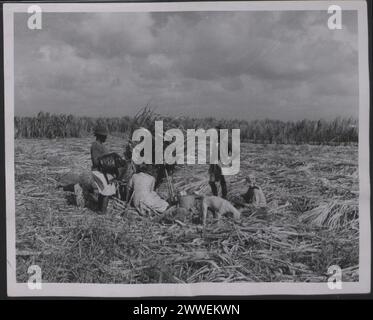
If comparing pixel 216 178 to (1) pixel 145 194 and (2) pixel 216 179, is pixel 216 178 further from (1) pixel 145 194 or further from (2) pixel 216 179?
(1) pixel 145 194

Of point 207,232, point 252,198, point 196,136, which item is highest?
point 196,136

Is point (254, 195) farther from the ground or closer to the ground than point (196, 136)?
closer to the ground

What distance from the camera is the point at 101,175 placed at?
205 cm

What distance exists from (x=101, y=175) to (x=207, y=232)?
0.47 metres

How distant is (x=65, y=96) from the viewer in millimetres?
2043

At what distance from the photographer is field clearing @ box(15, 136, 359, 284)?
2043 millimetres

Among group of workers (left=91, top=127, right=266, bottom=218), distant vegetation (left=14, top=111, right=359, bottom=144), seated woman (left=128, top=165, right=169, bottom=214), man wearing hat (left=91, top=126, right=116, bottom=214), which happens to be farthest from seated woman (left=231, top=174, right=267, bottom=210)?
man wearing hat (left=91, top=126, right=116, bottom=214)

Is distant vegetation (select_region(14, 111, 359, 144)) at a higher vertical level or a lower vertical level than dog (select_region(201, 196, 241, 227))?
higher

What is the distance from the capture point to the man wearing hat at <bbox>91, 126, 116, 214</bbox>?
2.04 meters

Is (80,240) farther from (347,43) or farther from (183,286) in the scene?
(347,43)

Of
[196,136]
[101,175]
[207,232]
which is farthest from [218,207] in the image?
[101,175]

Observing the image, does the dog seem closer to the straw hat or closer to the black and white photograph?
the black and white photograph

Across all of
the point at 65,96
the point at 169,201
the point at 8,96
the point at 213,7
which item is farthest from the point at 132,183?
the point at 213,7
